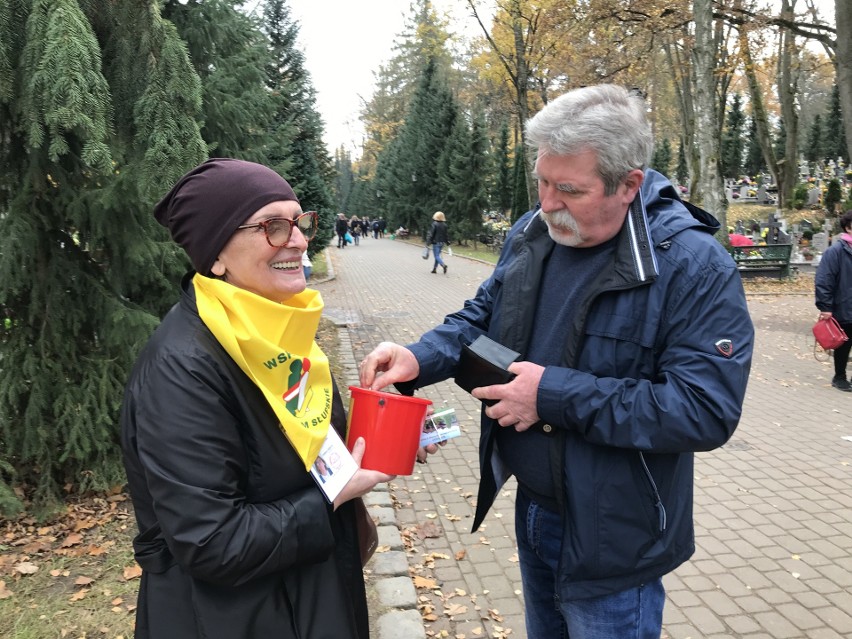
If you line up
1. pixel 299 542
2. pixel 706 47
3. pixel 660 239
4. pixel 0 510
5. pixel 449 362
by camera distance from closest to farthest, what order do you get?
pixel 299 542 → pixel 660 239 → pixel 449 362 → pixel 0 510 → pixel 706 47

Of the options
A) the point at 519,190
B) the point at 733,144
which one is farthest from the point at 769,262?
the point at 733,144

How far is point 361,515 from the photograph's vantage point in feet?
6.57

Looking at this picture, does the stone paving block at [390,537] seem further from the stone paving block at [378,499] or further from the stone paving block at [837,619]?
the stone paving block at [837,619]

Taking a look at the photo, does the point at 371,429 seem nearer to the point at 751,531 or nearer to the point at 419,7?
the point at 751,531

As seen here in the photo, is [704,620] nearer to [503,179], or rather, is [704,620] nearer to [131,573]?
[131,573]

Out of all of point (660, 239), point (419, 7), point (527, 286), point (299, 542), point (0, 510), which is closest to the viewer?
point (299, 542)

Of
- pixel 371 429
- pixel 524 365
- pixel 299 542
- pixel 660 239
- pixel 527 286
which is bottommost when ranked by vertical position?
pixel 299 542

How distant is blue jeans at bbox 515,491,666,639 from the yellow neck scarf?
83 centimetres

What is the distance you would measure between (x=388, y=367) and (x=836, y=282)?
7187 millimetres

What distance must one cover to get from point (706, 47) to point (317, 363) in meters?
16.3

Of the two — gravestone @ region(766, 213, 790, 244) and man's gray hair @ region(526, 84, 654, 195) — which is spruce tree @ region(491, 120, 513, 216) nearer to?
gravestone @ region(766, 213, 790, 244)

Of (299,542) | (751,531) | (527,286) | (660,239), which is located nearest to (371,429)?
(299,542)

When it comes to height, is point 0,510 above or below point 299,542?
below

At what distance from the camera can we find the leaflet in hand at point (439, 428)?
2.05 meters
